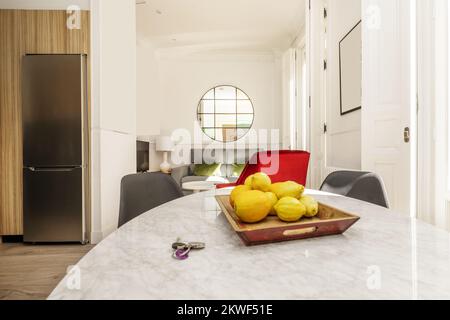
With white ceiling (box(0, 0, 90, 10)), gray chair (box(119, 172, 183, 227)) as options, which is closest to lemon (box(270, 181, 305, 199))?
gray chair (box(119, 172, 183, 227))

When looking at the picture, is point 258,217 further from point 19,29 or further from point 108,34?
point 19,29

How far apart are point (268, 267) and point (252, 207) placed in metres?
0.18

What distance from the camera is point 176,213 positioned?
886mm

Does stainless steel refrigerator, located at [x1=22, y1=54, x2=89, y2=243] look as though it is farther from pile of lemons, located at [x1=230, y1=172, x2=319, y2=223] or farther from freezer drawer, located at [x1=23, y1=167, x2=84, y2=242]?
pile of lemons, located at [x1=230, y1=172, x2=319, y2=223]

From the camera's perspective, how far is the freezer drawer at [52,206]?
279 centimetres

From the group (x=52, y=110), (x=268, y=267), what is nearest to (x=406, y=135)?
(x=268, y=267)

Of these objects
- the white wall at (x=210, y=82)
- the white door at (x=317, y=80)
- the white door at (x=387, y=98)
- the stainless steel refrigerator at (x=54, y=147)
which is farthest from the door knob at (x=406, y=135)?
the white wall at (x=210, y=82)

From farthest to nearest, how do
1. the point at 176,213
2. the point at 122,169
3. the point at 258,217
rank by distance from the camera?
1. the point at 122,169
2. the point at 176,213
3. the point at 258,217

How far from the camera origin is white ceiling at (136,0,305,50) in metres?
4.12

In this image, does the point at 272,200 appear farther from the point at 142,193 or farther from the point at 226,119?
the point at 226,119

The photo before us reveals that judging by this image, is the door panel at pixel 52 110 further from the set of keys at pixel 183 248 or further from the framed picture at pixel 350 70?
the framed picture at pixel 350 70

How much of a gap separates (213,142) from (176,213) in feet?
17.0

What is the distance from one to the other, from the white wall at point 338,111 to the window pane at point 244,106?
2.80m
